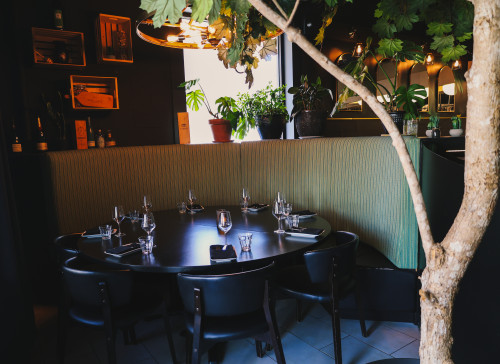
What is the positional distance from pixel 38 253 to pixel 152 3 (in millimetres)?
3013

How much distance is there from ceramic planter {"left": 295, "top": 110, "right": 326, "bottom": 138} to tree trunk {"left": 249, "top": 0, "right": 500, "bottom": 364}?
2705mm

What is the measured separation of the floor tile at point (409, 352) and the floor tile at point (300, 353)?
43 cm

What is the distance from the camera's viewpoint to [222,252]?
184 centimetres

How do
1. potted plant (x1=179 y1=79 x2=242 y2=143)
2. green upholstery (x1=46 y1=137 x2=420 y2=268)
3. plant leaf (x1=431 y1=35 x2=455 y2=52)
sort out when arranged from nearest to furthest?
plant leaf (x1=431 y1=35 x2=455 y2=52) → green upholstery (x1=46 y1=137 x2=420 y2=268) → potted plant (x1=179 y1=79 x2=242 y2=143)

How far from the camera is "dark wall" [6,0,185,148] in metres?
3.09

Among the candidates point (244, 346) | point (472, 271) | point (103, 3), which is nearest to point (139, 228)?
point (244, 346)

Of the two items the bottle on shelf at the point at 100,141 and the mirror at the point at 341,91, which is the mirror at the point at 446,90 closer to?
the mirror at the point at 341,91

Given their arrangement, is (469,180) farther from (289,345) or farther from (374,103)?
(289,345)

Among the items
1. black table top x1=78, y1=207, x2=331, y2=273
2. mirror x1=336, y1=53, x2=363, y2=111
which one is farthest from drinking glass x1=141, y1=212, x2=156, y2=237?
mirror x1=336, y1=53, x2=363, y2=111

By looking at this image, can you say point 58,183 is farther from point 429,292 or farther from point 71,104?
point 429,292

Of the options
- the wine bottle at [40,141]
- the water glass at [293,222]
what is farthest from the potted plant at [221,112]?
the water glass at [293,222]

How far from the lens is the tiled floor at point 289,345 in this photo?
2211 mm

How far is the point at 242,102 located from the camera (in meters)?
3.96

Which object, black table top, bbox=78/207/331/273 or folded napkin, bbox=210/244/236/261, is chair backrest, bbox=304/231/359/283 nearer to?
black table top, bbox=78/207/331/273
